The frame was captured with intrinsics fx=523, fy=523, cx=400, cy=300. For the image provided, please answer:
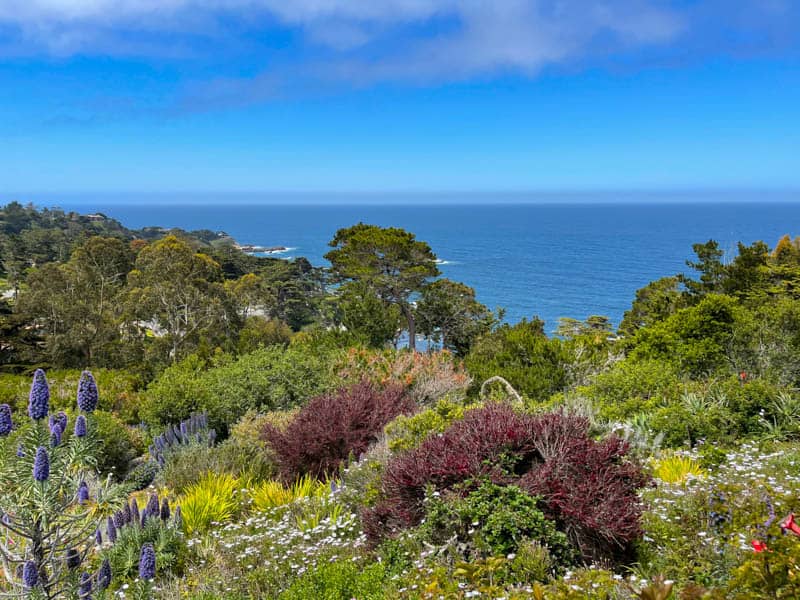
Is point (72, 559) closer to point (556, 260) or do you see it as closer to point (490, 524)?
point (490, 524)

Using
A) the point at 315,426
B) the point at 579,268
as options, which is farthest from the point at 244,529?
the point at 579,268

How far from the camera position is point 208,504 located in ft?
15.9

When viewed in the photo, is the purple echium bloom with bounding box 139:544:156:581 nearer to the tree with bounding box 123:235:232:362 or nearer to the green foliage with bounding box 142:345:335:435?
the green foliage with bounding box 142:345:335:435

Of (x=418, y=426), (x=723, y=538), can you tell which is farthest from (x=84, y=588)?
(x=723, y=538)

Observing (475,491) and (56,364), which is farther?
(56,364)

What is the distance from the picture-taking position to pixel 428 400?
9203 mm

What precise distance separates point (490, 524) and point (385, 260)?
22346mm

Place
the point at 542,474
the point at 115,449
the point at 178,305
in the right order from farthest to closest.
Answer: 1. the point at 178,305
2. the point at 115,449
3. the point at 542,474

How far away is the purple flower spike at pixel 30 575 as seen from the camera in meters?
2.36

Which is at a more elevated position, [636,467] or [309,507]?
[636,467]

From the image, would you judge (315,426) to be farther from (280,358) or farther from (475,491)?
(280,358)

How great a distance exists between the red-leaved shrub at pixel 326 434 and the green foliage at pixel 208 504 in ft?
2.38

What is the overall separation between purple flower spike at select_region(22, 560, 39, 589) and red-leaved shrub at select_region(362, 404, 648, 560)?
6.87 ft

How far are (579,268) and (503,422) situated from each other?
3846 inches
